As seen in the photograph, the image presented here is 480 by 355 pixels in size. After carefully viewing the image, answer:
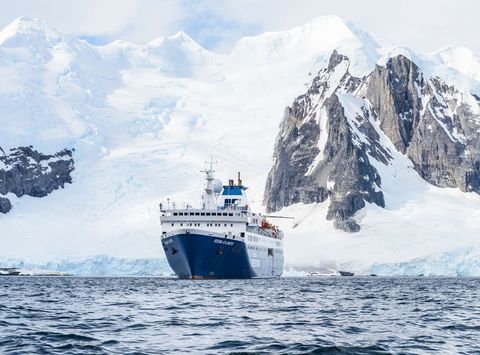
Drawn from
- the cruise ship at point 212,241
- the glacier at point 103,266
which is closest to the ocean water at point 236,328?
the cruise ship at point 212,241

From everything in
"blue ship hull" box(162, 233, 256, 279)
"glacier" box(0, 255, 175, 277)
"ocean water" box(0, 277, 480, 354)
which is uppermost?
"glacier" box(0, 255, 175, 277)

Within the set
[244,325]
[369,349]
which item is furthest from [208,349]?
[244,325]

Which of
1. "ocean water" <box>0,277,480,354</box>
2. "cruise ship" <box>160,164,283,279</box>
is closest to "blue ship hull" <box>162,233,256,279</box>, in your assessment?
"cruise ship" <box>160,164,283,279</box>

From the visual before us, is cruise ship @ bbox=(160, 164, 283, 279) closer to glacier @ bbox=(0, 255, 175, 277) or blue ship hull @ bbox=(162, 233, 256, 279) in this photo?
blue ship hull @ bbox=(162, 233, 256, 279)

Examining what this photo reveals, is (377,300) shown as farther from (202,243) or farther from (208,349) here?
(202,243)

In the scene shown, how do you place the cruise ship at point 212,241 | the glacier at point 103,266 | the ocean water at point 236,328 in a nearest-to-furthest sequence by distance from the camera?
the ocean water at point 236,328
the cruise ship at point 212,241
the glacier at point 103,266

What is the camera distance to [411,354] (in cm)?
2989

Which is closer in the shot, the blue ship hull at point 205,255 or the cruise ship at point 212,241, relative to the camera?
the blue ship hull at point 205,255

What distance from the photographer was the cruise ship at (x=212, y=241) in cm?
11488

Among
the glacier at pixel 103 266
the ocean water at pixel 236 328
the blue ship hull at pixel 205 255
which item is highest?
the glacier at pixel 103 266

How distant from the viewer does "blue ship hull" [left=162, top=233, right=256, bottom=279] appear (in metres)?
114

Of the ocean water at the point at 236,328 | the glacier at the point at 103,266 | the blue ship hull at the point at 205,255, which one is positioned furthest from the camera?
the glacier at the point at 103,266

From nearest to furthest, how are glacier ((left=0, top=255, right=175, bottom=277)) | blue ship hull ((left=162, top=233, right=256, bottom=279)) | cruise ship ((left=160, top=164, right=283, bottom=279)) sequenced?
blue ship hull ((left=162, top=233, right=256, bottom=279)) < cruise ship ((left=160, top=164, right=283, bottom=279)) < glacier ((left=0, top=255, right=175, bottom=277))

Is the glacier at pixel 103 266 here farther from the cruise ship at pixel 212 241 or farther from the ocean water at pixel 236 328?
the ocean water at pixel 236 328
